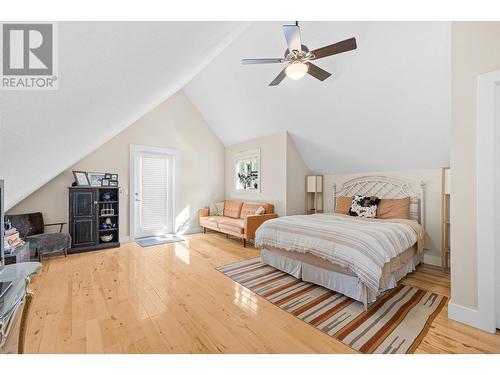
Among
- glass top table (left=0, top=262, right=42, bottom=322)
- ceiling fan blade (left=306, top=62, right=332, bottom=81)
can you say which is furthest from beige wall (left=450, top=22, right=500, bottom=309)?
glass top table (left=0, top=262, right=42, bottom=322)

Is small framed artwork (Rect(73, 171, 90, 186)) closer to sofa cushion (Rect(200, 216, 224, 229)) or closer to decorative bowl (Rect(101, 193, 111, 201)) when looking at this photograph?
decorative bowl (Rect(101, 193, 111, 201))

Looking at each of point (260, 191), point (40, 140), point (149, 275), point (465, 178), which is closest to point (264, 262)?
point (149, 275)

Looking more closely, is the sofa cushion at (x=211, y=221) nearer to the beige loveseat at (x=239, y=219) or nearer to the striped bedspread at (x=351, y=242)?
the beige loveseat at (x=239, y=219)

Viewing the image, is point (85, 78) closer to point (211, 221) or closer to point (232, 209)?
point (211, 221)

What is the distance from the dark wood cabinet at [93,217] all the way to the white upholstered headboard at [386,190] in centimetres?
446

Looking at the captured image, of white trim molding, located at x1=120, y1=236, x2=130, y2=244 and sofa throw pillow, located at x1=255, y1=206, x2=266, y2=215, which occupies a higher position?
sofa throw pillow, located at x1=255, y1=206, x2=266, y2=215

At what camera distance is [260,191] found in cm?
520

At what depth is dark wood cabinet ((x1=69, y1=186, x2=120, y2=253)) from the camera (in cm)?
381

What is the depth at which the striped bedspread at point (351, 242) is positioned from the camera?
2143 mm

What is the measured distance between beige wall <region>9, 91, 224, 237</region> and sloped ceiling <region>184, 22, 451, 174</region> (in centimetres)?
95

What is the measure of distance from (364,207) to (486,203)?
204cm

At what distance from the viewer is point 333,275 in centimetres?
245

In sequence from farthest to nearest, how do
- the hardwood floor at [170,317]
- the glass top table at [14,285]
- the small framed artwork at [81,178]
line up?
the small framed artwork at [81,178] → the hardwood floor at [170,317] → the glass top table at [14,285]

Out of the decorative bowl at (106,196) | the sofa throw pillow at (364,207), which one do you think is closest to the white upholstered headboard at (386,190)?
the sofa throw pillow at (364,207)
